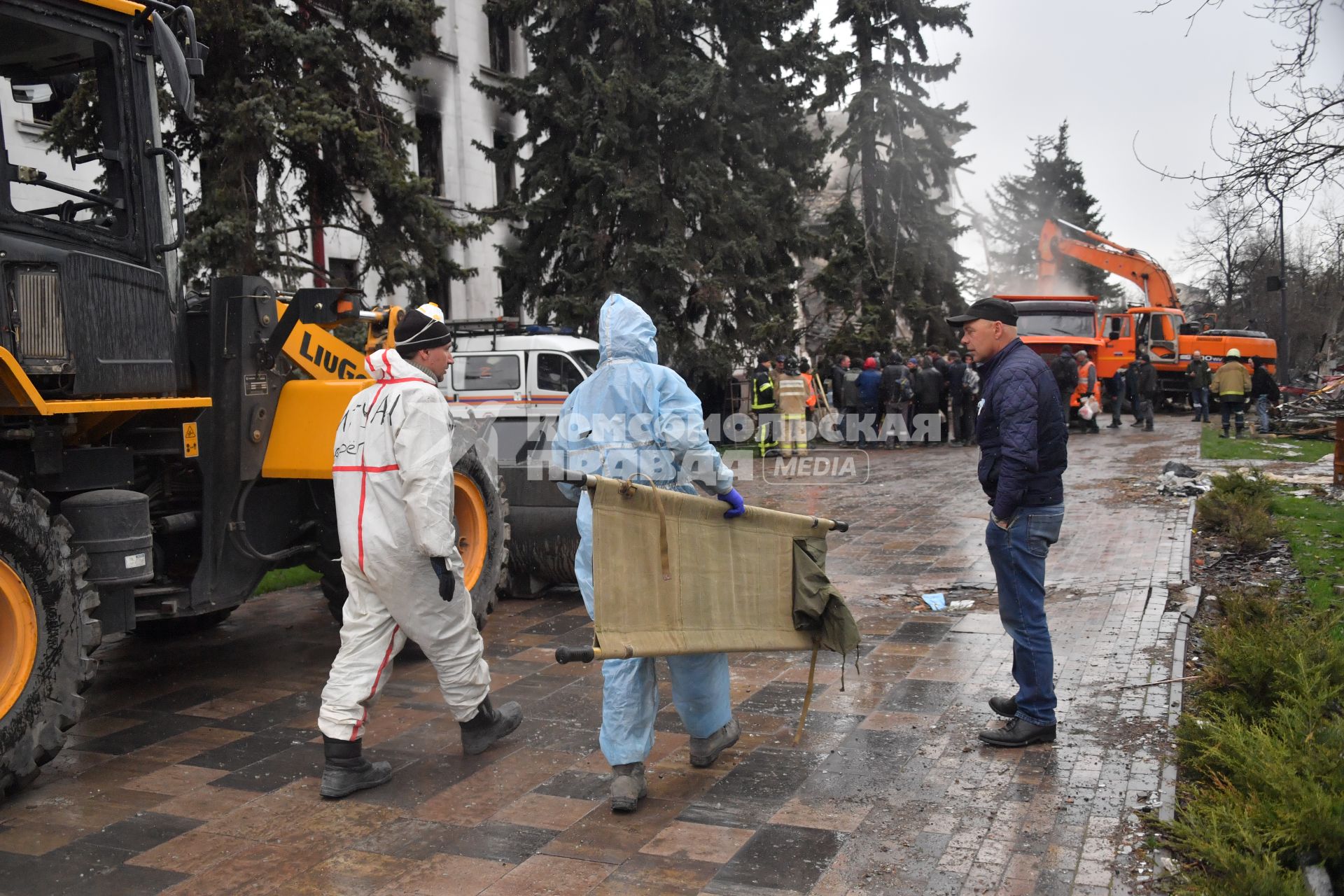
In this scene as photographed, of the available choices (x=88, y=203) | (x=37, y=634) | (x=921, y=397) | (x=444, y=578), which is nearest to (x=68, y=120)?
(x=88, y=203)

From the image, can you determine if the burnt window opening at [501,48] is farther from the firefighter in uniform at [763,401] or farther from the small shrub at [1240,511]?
the small shrub at [1240,511]

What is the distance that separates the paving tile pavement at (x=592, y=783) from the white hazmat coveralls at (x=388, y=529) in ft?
1.67

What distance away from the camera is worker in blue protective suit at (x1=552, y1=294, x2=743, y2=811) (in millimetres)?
4574

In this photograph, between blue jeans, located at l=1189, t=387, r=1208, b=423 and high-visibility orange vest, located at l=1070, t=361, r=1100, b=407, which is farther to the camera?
blue jeans, located at l=1189, t=387, r=1208, b=423

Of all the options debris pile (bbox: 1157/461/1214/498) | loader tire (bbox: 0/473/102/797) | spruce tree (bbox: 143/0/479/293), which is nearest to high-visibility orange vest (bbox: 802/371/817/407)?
spruce tree (bbox: 143/0/479/293)

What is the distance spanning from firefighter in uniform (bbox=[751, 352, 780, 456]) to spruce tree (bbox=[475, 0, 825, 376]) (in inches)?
86.5

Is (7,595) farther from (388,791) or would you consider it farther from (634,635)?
(634,635)

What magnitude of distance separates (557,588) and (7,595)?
4687mm

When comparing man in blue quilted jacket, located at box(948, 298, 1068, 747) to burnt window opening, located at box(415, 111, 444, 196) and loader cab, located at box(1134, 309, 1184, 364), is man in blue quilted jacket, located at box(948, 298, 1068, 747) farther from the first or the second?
loader cab, located at box(1134, 309, 1184, 364)

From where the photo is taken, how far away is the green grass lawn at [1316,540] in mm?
7840

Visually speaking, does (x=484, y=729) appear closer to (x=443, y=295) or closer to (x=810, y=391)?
(x=810, y=391)

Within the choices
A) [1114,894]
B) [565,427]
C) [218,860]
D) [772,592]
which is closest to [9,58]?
[565,427]

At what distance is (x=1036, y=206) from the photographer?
186 feet

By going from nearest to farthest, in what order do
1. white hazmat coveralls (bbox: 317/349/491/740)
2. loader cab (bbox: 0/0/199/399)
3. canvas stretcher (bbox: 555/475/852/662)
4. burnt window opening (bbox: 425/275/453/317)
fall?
canvas stretcher (bbox: 555/475/852/662) < white hazmat coveralls (bbox: 317/349/491/740) < loader cab (bbox: 0/0/199/399) < burnt window opening (bbox: 425/275/453/317)
